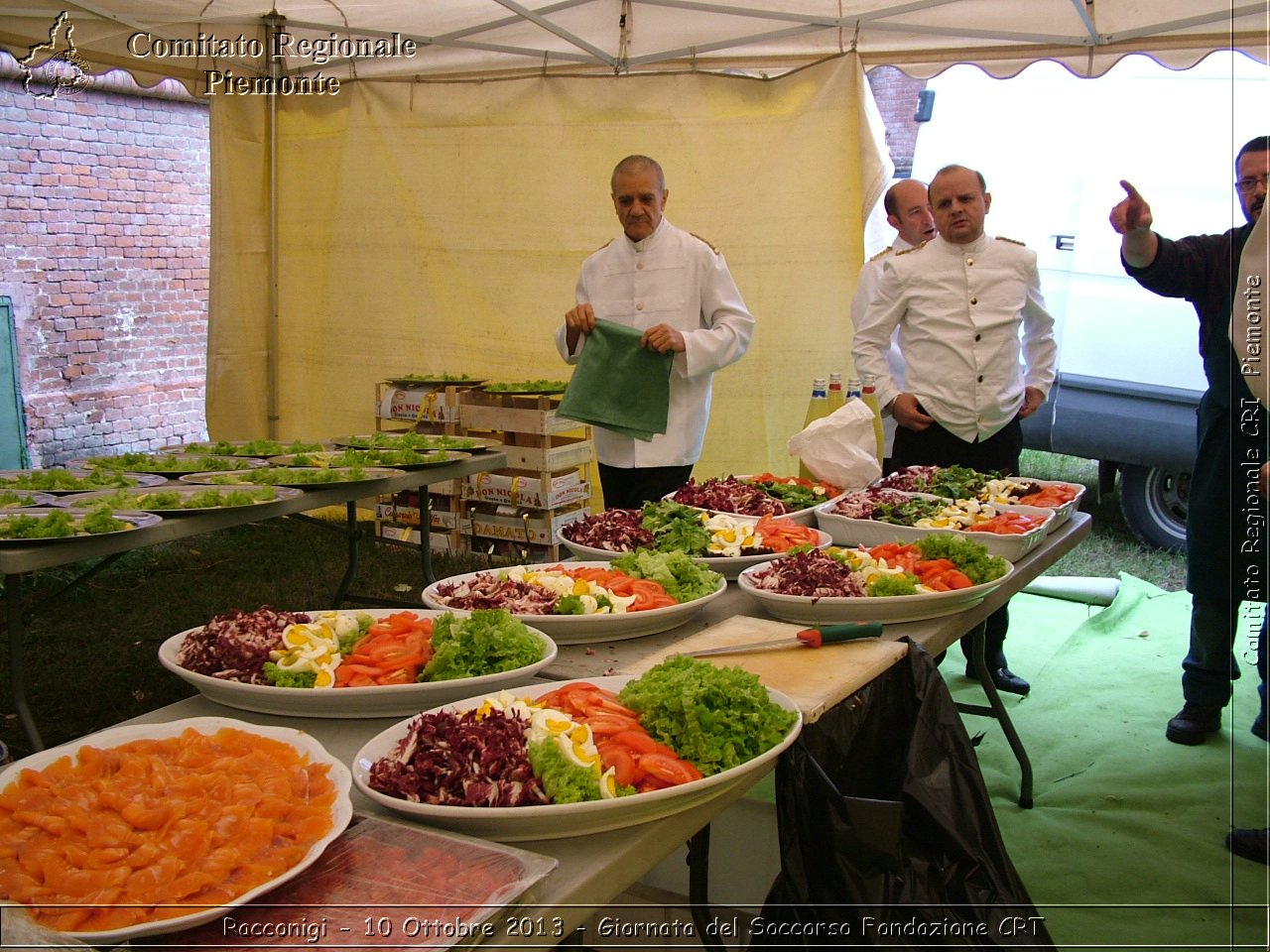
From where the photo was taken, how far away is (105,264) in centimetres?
945

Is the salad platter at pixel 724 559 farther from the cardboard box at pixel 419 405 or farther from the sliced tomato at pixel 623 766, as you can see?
the cardboard box at pixel 419 405

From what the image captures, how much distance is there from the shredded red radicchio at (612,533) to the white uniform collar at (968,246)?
1.90 m

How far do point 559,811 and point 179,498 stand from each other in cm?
234

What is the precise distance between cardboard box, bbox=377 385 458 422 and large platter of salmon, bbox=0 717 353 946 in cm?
471

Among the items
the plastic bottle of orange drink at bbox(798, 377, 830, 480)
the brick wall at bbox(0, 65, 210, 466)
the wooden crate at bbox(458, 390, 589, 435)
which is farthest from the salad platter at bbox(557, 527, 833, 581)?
the brick wall at bbox(0, 65, 210, 466)

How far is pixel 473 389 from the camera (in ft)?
20.1

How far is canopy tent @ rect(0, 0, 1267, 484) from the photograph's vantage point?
524cm

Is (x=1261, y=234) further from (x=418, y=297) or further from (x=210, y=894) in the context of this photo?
(x=418, y=297)

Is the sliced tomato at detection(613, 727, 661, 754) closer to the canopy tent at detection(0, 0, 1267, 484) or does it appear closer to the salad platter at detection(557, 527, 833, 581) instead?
the salad platter at detection(557, 527, 833, 581)

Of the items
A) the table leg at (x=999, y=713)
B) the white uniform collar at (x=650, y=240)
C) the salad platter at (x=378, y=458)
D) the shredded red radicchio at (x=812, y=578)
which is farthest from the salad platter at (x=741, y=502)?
the white uniform collar at (x=650, y=240)

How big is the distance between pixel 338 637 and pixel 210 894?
0.78 metres

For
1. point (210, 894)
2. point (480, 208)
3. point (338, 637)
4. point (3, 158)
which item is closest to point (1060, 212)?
point (480, 208)

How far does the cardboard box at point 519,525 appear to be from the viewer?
596 cm

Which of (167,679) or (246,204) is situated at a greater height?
(246,204)
